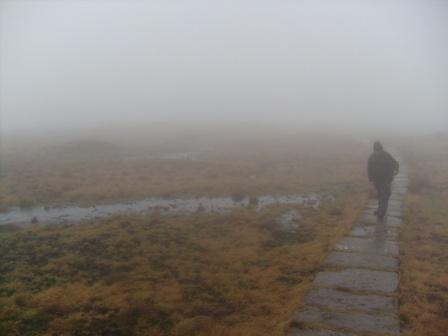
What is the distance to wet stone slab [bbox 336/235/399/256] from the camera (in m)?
13.0

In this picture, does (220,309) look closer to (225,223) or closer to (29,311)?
(29,311)

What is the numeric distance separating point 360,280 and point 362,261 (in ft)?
4.32

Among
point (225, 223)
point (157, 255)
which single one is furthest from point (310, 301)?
point (225, 223)

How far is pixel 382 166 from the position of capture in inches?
643

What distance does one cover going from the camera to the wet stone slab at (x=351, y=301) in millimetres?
9484

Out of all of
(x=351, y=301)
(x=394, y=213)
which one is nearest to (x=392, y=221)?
(x=394, y=213)

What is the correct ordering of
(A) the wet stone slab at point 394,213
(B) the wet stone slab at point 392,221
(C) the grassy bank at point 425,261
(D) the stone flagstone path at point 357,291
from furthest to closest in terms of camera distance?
(A) the wet stone slab at point 394,213 < (B) the wet stone slab at point 392,221 < (C) the grassy bank at point 425,261 < (D) the stone flagstone path at point 357,291

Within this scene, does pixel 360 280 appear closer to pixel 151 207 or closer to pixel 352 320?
pixel 352 320

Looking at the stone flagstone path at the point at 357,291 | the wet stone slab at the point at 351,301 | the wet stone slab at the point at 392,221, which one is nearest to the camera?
the stone flagstone path at the point at 357,291

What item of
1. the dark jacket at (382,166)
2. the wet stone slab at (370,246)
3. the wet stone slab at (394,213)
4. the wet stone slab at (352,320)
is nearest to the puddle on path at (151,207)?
the wet stone slab at (394,213)

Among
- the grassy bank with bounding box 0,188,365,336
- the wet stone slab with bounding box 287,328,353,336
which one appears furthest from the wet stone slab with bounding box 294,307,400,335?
the grassy bank with bounding box 0,188,365,336

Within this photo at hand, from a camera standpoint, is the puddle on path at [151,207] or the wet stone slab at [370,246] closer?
the wet stone slab at [370,246]

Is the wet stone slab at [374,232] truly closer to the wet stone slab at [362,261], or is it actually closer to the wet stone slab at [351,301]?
the wet stone slab at [362,261]

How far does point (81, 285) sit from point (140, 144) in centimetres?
4268
